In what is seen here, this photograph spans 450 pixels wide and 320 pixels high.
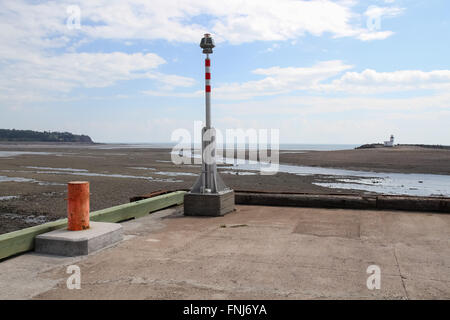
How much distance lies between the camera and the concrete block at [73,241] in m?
5.41

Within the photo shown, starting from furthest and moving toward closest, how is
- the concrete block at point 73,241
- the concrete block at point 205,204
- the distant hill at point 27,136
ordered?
1. the distant hill at point 27,136
2. the concrete block at point 205,204
3. the concrete block at point 73,241

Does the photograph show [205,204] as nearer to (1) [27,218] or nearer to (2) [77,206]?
(2) [77,206]

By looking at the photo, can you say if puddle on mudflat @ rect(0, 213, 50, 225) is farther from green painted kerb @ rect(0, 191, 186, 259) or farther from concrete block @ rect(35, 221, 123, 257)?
concrete block @ rect(35, 221, 123, 257)

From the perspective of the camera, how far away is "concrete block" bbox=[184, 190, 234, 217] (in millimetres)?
8484

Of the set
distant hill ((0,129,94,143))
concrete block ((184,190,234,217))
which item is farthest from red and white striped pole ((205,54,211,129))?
distant hill ((0,129,94,143))

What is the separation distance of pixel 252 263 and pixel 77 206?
2738 mm

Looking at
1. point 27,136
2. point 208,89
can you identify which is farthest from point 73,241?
point 27,136

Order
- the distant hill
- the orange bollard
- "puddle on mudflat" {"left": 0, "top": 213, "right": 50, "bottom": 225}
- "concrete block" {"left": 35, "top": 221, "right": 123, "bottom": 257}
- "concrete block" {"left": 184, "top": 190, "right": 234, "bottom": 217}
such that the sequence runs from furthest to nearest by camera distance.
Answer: the distant hill, "puddle on mudflat" {"left": 0, "top": 213, "right": 50, "bottom": 225}, "concrete block" {"left": 184, "top": 190, "right": 234, "bottom": 217}, the orange bollard, "concrete block" {"left": 35, "top": 221, "right": 123, "bottom": 257}

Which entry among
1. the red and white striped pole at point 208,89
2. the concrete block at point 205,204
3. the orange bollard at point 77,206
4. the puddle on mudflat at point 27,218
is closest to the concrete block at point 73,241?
the orange bollard at point 77,206

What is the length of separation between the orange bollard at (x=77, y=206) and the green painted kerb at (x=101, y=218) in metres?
0.45

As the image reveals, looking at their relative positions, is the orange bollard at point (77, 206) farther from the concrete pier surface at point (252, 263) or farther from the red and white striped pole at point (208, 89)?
the red and white striped pole at point (208, 89)

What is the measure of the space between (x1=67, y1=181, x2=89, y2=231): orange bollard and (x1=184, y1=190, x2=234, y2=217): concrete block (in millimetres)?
3081

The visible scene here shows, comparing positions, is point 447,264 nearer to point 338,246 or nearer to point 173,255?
point 338,246
